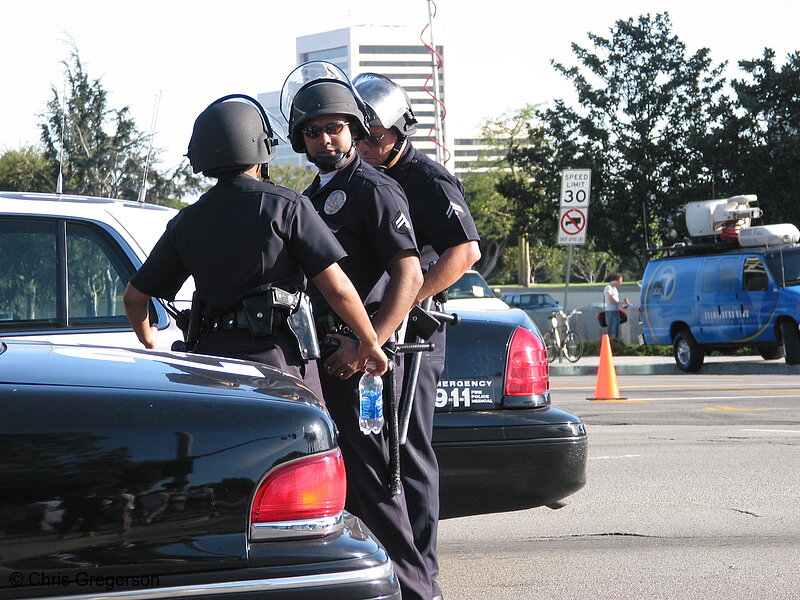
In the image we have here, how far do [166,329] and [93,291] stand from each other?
1.03 feet

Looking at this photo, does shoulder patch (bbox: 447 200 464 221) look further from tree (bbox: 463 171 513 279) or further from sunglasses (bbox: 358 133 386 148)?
tree (bbox: 463 171 513 279)

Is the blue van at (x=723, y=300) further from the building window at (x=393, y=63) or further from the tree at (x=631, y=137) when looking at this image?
the building window at (x=393, y=63)

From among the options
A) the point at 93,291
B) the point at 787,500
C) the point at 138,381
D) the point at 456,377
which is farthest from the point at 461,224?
the point at 787,500

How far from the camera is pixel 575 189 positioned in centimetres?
1853

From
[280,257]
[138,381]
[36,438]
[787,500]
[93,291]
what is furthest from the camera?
[787,500]

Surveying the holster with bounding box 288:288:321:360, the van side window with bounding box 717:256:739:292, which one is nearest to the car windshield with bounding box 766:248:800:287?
the van side window with bounding box 717:256:739:292

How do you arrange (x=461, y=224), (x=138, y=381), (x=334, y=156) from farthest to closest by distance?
(x=461, y=224) < (x=334, y=156) < (x=138, y=381)

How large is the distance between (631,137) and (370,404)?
107ft

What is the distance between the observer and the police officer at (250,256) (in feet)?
10.6

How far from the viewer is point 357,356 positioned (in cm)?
343

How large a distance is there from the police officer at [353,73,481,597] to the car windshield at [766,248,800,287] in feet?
47.8

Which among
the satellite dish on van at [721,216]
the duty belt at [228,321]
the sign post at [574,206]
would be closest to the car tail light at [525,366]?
the duty belt at [228,321]

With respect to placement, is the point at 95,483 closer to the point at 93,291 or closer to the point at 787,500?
the point at 93,291

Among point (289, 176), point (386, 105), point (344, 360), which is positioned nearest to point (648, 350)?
point (386, 105)
